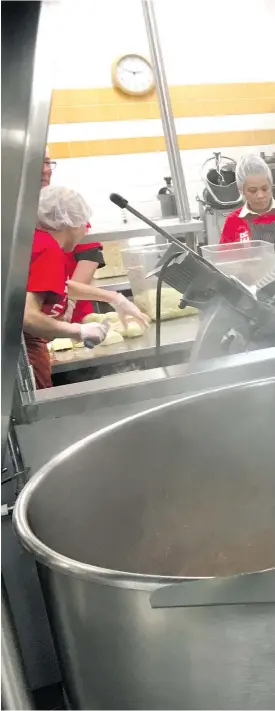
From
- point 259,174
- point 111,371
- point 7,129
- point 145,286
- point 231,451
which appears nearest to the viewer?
point 7,129

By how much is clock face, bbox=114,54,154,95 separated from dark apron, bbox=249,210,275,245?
1.64 m

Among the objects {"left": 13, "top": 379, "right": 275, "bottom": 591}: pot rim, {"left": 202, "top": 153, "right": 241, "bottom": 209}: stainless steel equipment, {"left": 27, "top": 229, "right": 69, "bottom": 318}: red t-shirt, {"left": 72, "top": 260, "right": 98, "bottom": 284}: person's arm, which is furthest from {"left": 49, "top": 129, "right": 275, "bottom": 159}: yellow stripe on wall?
{"left": 13, "top": 379, "right": 275, "bottom": 591}: pot rim

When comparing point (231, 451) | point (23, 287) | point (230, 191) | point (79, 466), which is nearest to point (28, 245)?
point (23, 287)

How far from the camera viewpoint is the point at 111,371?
148 cm

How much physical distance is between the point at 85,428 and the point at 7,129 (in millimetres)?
577

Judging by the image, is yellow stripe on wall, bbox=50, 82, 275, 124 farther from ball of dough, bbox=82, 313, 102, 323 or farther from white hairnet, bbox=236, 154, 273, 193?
ball of dough, bbox=82, 313, 102, 323

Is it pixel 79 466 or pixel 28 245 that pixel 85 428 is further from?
pixel 28 245

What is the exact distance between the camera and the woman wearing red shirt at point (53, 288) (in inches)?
57.2

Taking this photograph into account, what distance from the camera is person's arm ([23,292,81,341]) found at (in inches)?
57.2

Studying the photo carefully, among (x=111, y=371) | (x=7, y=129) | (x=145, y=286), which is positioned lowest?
(x=111, y=371)

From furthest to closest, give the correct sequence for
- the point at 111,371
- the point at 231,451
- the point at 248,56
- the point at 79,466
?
1. the point at 248,56
2. the point at 111,371
3. the point at 231,451
4. the point at 79,466

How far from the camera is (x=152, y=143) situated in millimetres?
3586

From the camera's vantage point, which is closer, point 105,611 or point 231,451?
point 105,611

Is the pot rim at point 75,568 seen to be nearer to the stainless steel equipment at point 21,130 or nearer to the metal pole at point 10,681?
the metal pole at point 10,681
